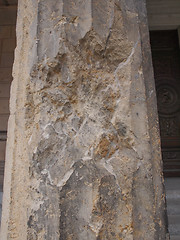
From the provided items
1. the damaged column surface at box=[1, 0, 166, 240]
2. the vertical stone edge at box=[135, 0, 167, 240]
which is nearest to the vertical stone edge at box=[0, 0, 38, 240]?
the damaged column surface at box=[1, 0, 166, 240]

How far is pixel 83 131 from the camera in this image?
0.85 meters

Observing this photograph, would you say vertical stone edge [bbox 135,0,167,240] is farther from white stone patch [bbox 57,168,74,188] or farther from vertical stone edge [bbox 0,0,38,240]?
vertical stone edge [bbox 0,0,38,240]

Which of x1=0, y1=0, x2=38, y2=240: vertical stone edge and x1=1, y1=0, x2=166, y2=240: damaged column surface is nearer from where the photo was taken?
x1=1, y1=0, x2=166, y2=240: damaged column surface

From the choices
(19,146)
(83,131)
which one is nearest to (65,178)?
(83,131)

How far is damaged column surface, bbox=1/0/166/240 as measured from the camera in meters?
0.77

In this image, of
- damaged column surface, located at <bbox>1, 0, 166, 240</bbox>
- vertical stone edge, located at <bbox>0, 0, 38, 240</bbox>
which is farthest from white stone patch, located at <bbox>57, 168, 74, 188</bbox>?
vertical stone edge, located at <bbox>0, 0, 38, 240</bbox>

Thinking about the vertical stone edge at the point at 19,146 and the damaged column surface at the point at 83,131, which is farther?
the vertical stone edge at the point at 19,146

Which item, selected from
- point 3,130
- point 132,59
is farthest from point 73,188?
point 3,130

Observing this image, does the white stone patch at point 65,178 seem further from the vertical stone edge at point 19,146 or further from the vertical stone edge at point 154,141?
the vertical stone edge at point 154,141

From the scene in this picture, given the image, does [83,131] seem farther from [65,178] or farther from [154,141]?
[154,141]

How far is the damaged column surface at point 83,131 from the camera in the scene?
30.5 inches

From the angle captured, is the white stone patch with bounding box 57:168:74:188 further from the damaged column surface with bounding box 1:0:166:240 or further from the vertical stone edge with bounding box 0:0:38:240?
the vertical stone edge with bounding box 0:0:38:240

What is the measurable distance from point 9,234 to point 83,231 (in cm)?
37

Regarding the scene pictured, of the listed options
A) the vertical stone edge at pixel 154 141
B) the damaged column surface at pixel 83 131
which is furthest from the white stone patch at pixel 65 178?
the vertical stone edge at pixel 154 141
